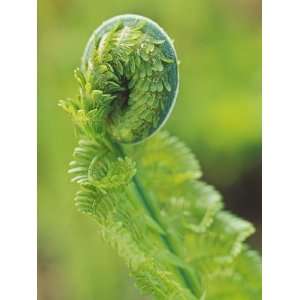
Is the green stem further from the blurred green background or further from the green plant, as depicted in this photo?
the blurred green background

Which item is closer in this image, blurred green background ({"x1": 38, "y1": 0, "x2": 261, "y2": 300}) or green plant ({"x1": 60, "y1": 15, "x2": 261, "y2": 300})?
green plant ({"x1": 60, "y1": 15, "x2": 261, "y2": 300})

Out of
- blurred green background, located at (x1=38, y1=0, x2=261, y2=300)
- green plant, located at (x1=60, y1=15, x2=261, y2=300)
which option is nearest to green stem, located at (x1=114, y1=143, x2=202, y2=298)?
green plant, located at (x1=60, y1=15, x2=261, y2=300)

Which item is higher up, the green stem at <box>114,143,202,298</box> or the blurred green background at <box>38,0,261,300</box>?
the blurred green background at <box>38,0,261,300</box>

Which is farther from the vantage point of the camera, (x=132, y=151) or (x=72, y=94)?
(x=72, y=94)

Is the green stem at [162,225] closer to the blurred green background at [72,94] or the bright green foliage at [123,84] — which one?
the bright green foliage at [123,84]

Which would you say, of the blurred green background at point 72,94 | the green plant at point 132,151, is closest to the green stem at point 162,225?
the green plant at point 132,151

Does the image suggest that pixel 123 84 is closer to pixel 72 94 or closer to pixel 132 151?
pixel 132 151

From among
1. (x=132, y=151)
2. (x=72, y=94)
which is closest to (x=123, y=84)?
(x=132, y=151)
